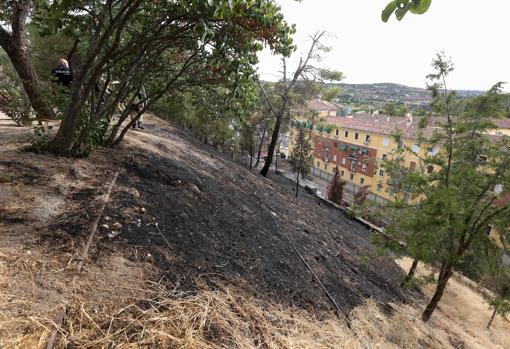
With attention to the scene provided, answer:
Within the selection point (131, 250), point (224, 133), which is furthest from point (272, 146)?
point (131, 250)

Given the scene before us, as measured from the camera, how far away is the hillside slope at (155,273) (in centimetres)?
224

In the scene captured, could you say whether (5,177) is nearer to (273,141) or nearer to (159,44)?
(159,44)

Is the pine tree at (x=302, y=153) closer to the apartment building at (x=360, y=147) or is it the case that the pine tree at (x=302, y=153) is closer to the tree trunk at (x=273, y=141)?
the tree trunk at (x=273, y=141)

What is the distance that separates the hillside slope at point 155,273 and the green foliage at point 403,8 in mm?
2337

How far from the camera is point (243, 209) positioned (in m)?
6.34

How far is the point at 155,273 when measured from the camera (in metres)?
2.91

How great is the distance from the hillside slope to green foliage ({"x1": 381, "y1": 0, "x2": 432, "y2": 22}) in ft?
7.67

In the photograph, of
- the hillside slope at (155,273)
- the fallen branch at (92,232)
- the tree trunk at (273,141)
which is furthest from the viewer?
the tree trunk at (273,141)

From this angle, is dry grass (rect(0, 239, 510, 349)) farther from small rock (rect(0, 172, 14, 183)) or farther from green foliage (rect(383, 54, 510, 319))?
green foliage (rect(383, 54, 510, 319))

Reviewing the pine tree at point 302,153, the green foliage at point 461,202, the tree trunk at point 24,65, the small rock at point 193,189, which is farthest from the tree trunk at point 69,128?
the pine tree at point 302,153

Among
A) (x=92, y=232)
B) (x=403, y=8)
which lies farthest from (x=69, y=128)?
(x=403, y=8)

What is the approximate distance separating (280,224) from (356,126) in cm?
3289

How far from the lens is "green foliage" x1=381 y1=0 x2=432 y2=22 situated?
105 centimetres

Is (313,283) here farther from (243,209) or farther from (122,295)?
(122,295)
